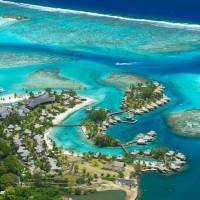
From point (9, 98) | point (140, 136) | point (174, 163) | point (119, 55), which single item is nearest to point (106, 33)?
point (119, 55)

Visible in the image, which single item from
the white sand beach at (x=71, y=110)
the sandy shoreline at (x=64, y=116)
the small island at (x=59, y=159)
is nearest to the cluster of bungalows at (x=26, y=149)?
the small island at (x=59, y=159)

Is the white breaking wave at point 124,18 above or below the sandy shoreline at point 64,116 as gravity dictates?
above

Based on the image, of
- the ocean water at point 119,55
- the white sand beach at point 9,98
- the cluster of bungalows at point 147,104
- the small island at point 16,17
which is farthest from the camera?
the small island at point 16,17

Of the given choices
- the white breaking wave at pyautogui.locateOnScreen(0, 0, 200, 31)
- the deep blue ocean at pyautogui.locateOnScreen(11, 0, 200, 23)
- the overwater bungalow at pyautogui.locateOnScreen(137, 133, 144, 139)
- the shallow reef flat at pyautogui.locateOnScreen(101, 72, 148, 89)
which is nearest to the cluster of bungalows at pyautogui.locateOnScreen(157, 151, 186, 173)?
the overwater bungalow at pyautogui.locateOnScreen(137, 133, 144, 139)

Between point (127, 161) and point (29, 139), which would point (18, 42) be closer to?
point (29, 139)

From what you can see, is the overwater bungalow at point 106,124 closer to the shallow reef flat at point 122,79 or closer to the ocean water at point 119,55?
the ocean water at point 119,55

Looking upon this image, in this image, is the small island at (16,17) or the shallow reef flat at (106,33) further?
the small island at (16,17)

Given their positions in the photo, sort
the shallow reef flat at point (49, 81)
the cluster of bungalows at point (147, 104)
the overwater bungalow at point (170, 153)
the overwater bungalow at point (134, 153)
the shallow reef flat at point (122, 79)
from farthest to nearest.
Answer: the shallow reef flat at point (122, 79) → the shallow reef flat at point (49, 81) → the cluster of bungalows at point (147, 104) → the overwater bungalow at point (134, 153) → the overwater bungalow at point (170, 153)
